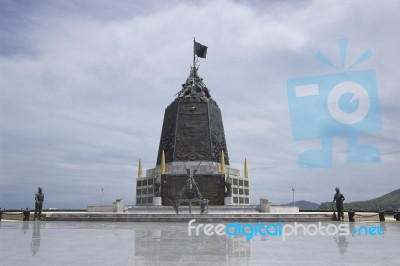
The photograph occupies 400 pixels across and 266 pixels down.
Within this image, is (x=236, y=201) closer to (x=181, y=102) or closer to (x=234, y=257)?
(x=181, y=102)

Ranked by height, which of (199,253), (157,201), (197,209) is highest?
(157,201)

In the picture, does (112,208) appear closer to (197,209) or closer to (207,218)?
(197,209)

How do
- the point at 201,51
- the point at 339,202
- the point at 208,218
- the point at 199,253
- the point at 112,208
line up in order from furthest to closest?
1. the point at 201,51
2. the point at 112,208
3. the point at 339,202
4. the point at 208,218
5. the point at 199,253

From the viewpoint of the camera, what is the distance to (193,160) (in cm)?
3164

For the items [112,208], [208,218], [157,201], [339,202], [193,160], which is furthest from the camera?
[193,160]

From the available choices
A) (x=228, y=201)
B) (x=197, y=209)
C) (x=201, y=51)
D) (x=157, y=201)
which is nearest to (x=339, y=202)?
(x=197, y=209)

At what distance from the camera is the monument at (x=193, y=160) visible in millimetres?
29750

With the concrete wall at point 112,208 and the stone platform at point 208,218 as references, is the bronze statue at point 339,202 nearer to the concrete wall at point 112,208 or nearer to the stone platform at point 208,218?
the stone platform at point 208,218

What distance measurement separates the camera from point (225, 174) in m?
30.6

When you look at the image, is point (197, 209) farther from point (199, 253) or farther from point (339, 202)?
point (199, 253)

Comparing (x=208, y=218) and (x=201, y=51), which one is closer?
(x=208, y=218)

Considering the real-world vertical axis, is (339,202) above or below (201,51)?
below

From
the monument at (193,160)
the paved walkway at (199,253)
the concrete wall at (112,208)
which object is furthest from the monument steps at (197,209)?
the paved walkway at (199,253)

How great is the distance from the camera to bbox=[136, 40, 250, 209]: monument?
29750 millimetres
